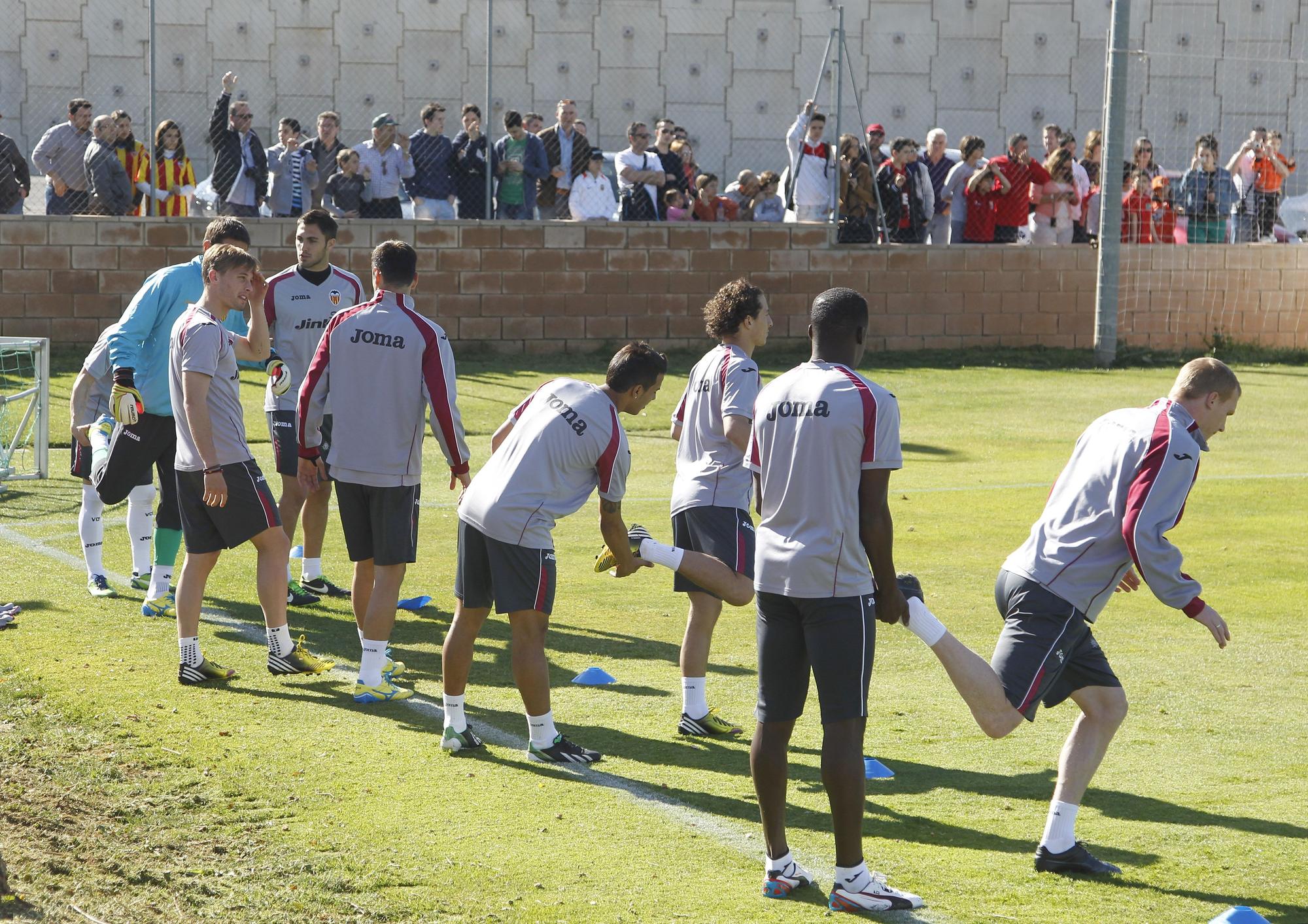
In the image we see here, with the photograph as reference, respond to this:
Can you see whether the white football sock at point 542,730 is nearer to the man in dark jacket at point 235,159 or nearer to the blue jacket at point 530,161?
the man in dark jacket at point 235,159

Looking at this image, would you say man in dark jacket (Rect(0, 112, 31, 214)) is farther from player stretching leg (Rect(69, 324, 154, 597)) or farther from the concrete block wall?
player stretching leg (Rect(69, 324, 154, 597))

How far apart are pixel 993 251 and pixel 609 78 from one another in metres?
10.5

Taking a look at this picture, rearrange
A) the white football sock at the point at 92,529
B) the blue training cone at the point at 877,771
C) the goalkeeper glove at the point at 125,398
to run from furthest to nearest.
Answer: the white football sock at the point at 92,529
the goalkeeper glove at the point at 125,398
the blue training cone at the point at 877,771

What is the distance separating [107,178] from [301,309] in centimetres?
1094

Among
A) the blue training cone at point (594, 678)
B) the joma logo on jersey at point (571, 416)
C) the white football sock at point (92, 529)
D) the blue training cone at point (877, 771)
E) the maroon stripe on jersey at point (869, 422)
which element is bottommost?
the blue training cone at point (594, 678)

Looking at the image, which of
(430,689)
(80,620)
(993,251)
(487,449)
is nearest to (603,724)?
(430,689)

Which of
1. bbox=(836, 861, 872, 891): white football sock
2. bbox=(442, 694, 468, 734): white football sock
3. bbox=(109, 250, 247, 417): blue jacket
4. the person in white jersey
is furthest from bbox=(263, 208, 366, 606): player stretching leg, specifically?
bbox=(836, 861, 872, 891): white football sock

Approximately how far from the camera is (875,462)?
15.5 feet

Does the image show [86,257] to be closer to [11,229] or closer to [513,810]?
[11,229]

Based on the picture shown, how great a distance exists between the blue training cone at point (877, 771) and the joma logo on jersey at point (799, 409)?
1.97m

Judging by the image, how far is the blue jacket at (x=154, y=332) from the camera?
8336 millimetres

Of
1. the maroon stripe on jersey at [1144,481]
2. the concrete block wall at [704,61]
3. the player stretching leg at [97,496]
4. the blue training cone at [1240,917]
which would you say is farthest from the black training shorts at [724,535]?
the concrete block wall at [704,61]

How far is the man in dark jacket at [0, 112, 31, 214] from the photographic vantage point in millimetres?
18547

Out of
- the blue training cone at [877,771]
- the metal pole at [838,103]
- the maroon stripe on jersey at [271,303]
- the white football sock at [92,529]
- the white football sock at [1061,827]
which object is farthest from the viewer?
the metal pole at [838,103]
